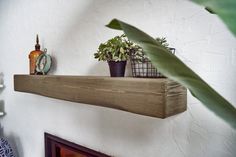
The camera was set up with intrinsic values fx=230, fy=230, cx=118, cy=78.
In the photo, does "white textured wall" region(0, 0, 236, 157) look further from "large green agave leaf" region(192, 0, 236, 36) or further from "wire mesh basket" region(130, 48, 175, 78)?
"large green agave leaf" region(192, 0, 236, 36)

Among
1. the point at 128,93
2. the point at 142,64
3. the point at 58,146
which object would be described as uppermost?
the point at 142,64

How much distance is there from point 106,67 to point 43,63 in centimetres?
A: 48

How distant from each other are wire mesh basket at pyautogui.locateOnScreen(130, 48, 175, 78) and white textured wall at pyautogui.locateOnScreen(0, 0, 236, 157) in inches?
6.1

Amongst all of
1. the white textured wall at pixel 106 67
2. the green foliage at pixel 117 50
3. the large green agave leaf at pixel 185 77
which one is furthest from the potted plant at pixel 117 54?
the large green agave leaf at pixel 185 77

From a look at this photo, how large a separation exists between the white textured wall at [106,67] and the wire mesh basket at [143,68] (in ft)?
0.50

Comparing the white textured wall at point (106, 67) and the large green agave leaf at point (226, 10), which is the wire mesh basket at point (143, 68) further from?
the large green agave leaf at point (226, 10)

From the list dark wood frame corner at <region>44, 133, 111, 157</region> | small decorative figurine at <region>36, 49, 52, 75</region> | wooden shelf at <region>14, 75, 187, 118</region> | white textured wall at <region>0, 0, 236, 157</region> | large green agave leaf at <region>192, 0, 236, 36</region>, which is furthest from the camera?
small decorative figurine at <region>36, 49, 52, 75</region>

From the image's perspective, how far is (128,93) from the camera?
2.73 feet

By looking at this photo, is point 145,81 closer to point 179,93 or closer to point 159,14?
point 179,93

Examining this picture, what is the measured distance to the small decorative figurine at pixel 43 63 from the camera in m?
1.46

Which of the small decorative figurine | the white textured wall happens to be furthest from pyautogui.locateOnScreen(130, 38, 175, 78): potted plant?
the small decorative figurine

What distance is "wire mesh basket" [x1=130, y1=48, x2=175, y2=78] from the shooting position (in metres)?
0.88

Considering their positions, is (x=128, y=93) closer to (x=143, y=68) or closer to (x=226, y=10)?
(x=143, y=68)

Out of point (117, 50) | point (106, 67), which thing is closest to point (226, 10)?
point (117, 50)
